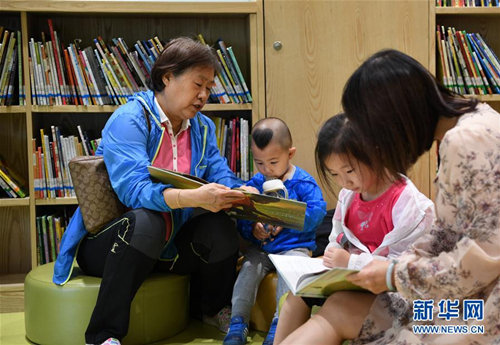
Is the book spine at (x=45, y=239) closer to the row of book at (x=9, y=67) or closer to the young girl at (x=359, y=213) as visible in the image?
the row of book at (x=9, y=67)

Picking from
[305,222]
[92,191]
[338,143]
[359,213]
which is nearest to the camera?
[338,143]

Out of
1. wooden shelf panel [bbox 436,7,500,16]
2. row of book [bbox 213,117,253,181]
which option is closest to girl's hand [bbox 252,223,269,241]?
row of book [bbox 213,117,253,181]

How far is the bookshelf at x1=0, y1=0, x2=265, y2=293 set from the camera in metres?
2.84

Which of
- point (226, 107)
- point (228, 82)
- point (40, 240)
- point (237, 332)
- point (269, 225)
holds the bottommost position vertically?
point (237, 332)

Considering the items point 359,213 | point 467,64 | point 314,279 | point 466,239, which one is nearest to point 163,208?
point 359,213

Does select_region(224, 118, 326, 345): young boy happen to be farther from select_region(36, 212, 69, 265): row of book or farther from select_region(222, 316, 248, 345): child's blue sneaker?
select_region(36, 212, 69, 265): row of book

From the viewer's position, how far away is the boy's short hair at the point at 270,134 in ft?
8.41

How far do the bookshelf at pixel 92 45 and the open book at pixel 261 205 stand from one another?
78 centimetres

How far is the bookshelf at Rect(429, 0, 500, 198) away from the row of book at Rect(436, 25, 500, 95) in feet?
0.16

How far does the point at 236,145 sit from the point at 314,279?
1.71m

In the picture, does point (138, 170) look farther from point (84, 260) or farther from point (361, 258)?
point (361, 258)

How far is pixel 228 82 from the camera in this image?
9.66 ft

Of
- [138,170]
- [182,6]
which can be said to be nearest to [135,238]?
[138,170]

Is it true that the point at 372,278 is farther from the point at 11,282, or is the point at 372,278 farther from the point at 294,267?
the point at 11,282
